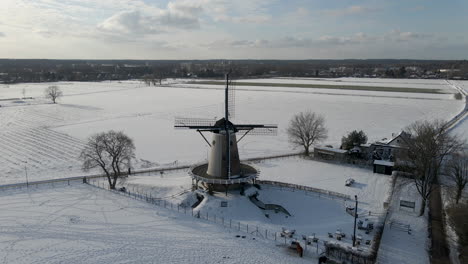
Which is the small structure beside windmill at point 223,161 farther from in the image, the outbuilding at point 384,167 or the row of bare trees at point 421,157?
the outbuilding at point 384,167

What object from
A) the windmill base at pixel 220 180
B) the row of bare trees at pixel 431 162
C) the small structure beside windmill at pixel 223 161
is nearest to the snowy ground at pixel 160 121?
the windmill base at pixel 220 180

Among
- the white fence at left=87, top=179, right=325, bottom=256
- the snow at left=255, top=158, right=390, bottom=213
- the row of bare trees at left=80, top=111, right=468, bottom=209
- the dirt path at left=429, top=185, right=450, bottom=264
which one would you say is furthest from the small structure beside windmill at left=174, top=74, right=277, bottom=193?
the dirt path at left=429, top=185, right=450, bottom=264

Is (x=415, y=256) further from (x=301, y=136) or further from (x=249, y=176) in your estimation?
(x=301, y=136)

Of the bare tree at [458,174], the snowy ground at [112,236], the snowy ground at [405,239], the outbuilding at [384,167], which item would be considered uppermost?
the bare tree at [458,174]

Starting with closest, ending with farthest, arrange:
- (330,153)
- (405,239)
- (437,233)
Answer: (405,239), (437,233), (330,153)

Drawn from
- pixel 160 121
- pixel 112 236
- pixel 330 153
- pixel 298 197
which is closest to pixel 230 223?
pixel 298 197

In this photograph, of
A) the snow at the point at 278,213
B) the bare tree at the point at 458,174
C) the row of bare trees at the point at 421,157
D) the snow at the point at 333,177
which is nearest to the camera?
the snow at the point at 278,213

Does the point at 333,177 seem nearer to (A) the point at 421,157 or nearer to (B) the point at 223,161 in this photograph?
(A) the point at 421,157

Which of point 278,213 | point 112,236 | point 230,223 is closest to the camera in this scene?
point 112,236
